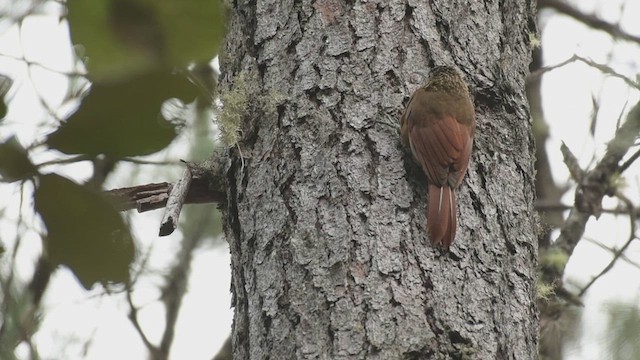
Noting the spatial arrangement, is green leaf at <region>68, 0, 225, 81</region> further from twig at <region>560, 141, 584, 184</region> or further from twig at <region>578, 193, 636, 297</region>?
twig at <region>578, 193, 636, 297</region>

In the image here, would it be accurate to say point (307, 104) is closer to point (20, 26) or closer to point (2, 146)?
point (20, 26)

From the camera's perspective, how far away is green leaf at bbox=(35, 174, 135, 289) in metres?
0.71

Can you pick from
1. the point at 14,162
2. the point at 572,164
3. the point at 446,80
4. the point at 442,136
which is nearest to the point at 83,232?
the point at 14,162

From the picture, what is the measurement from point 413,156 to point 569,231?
1.91 meters

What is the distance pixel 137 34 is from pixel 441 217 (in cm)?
145

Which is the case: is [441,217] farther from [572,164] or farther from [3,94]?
[572,164]

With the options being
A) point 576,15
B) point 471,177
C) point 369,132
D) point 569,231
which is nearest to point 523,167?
point 471,177

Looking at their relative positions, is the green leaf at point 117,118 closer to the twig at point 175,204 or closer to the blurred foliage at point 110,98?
the blurred foliage at point 110,98

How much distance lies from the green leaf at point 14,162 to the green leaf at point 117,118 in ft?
0.08

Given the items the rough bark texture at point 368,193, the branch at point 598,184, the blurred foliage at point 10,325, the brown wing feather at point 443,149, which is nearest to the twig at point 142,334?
the rough bark texture at point 368,193

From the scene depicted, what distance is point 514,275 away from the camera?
2.21 metres

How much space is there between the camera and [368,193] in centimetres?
215

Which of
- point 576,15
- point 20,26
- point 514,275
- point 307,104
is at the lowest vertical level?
point 20,26

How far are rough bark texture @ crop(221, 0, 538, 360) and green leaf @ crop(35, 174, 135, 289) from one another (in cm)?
126
